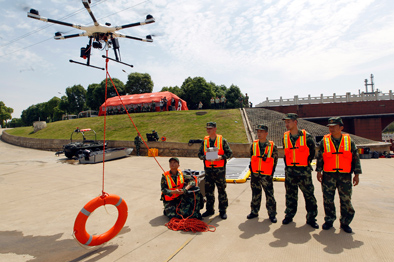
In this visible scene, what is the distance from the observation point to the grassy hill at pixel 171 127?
19.4 m

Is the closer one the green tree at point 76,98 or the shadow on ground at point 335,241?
the shadow on ground at point 335,241

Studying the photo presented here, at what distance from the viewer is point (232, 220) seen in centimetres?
472

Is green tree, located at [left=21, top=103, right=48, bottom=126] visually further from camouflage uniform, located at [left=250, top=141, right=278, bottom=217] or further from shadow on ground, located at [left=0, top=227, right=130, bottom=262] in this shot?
camouflage uniform, located at [left=250, top=141, right=278, bottom=217]

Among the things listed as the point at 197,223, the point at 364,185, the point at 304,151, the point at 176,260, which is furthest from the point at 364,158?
the point at 176,260

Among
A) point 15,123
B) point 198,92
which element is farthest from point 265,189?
point 15,123

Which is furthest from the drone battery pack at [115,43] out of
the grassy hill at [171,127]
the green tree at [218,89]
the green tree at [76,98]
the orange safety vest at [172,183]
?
the green tree at [76,98]

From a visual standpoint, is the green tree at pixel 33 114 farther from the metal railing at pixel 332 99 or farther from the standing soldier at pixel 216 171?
the standing soldier at pixel 216 171

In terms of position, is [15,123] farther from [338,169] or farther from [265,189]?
[338,169]

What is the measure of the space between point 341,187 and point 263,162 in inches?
55.2

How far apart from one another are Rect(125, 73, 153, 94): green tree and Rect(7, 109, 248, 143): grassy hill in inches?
1124

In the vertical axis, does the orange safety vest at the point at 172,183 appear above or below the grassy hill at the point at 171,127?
below

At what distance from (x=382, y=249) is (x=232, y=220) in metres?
2.43

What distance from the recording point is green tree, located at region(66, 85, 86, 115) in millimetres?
64000

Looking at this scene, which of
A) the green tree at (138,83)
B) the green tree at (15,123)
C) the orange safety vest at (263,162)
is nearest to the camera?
the orange safety vest at (263,162)
